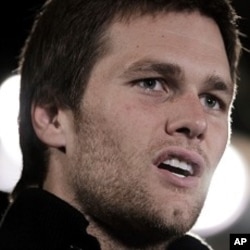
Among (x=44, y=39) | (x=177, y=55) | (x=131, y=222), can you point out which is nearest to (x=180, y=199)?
(x=131, y=222)

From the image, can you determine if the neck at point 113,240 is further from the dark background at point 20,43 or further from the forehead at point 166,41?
the dark background at point 20,43

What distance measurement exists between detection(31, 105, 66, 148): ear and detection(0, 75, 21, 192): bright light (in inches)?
27.0

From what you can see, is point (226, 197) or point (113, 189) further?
point (226, 197)

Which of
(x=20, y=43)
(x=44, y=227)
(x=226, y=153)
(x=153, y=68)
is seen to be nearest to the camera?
(x=44, y=227)

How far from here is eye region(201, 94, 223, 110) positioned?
3.40 ft

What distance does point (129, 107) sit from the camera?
97 centimetres

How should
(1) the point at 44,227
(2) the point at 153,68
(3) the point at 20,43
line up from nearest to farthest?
(1) the point at 44,227, (2) the point at 153,68, (3) the point at 20,43

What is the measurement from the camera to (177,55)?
3.29 feet

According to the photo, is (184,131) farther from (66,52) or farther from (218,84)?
(66,52)

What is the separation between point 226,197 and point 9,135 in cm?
66

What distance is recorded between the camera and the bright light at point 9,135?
1.76 m

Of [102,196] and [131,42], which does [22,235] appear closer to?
[102,196]

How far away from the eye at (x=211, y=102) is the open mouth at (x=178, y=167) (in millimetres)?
134

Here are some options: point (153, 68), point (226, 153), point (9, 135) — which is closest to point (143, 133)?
point (153, 68)
